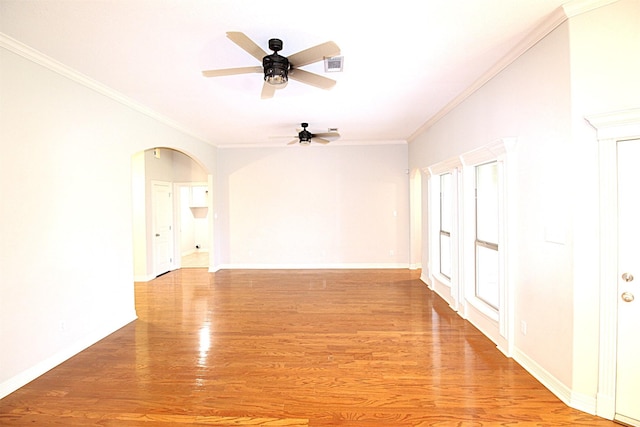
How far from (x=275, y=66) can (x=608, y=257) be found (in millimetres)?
2801

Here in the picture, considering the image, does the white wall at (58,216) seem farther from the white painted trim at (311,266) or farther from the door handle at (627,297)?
the door handle at (627,297)

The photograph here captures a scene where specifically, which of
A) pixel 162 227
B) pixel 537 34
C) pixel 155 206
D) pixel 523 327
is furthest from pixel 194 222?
pixel 537 34

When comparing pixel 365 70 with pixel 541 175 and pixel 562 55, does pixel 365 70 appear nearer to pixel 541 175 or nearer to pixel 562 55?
pixel 562 55

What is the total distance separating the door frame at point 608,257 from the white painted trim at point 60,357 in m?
4.60

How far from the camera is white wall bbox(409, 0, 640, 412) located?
2.13m

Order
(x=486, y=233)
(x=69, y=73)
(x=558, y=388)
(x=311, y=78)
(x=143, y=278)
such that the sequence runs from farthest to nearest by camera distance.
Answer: (x=143, y=278) < (x=486, y=233) < (x=69, y=73) < (x=311, y=78) < (x=558, y=388)

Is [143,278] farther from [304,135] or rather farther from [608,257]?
[608,257]

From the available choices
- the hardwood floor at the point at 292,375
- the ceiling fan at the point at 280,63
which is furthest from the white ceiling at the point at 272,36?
the hardwood floor at the point at 292,375

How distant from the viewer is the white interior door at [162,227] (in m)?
6.82

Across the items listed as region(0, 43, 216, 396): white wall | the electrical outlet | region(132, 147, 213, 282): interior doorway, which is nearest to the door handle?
the electrical outlet

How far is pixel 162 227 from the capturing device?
7145 mm

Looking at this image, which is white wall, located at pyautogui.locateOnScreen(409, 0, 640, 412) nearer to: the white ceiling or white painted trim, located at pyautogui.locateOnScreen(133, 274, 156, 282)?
the white ceiling

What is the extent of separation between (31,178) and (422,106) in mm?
4676

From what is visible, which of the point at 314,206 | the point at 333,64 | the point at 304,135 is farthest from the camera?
the point at 314,206
